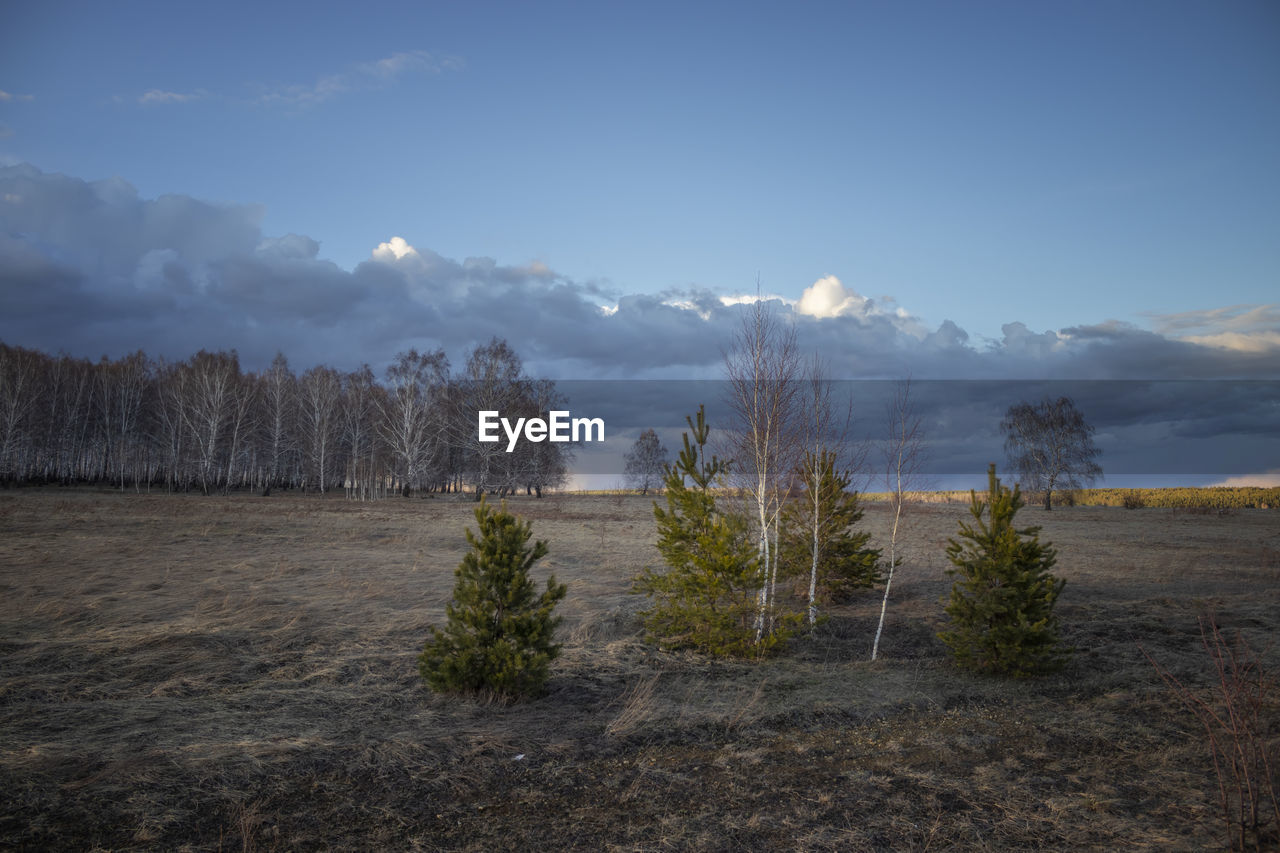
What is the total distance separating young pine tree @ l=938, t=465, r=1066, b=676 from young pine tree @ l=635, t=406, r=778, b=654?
8.43ft

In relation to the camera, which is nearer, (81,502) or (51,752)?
(51,752)

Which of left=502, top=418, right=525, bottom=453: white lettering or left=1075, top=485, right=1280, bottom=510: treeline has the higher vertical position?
left=502, top=418, right=525, bottom=453: white lettering

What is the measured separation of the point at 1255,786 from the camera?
4711 mm

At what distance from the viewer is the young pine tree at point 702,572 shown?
29.5 ft

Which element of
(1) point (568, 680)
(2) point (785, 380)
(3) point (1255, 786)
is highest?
(2) point (785, 380)

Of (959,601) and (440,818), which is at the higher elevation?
(959,601)

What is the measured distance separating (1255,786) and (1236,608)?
9.52 meters

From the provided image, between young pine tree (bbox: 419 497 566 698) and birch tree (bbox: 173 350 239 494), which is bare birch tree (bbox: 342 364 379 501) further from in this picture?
young pine tree (bbox: 419 497 566 698)

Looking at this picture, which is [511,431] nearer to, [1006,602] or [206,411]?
[206,411]

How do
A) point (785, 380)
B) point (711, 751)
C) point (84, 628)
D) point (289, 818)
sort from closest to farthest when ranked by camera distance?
point (289, 818) < point (711, 751) < point (84, 628) < point (785, 380)

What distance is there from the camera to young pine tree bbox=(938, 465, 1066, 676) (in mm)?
8133

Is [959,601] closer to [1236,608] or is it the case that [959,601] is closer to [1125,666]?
[1125,666]

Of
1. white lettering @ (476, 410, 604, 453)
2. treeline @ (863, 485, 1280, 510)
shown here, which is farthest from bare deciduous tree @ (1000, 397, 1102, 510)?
white lettering @ (476, 410, 604, 453)

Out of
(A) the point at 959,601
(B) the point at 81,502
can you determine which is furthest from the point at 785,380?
(B) the point at 81,502
